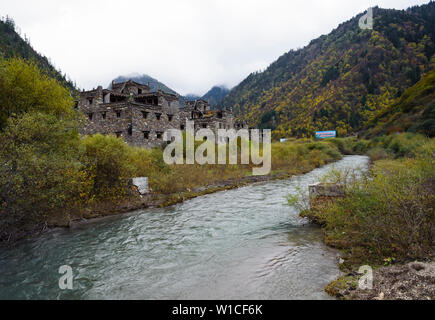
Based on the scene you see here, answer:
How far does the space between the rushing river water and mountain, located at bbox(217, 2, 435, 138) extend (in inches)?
3281

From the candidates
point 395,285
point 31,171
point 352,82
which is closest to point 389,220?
point 395,285

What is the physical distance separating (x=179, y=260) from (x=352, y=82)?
13148cm

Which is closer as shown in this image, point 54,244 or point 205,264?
point 205,264

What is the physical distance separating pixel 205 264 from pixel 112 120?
26.8 meters

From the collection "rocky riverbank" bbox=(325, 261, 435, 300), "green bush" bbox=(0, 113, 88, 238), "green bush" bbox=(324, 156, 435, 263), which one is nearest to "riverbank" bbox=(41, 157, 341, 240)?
"green bush" bbox=(0, 113, 88, 238)

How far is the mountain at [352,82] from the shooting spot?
102875mm

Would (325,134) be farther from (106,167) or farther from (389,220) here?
(389,220)

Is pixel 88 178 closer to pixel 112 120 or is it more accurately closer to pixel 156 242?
pixel 156 242

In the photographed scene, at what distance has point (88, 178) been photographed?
14422 millimetres

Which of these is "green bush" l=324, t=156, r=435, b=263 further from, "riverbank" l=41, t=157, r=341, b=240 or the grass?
"riverbank" l=41, t=157, r=341, b=240

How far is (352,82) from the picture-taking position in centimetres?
11694

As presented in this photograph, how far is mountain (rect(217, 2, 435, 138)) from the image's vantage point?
103m
